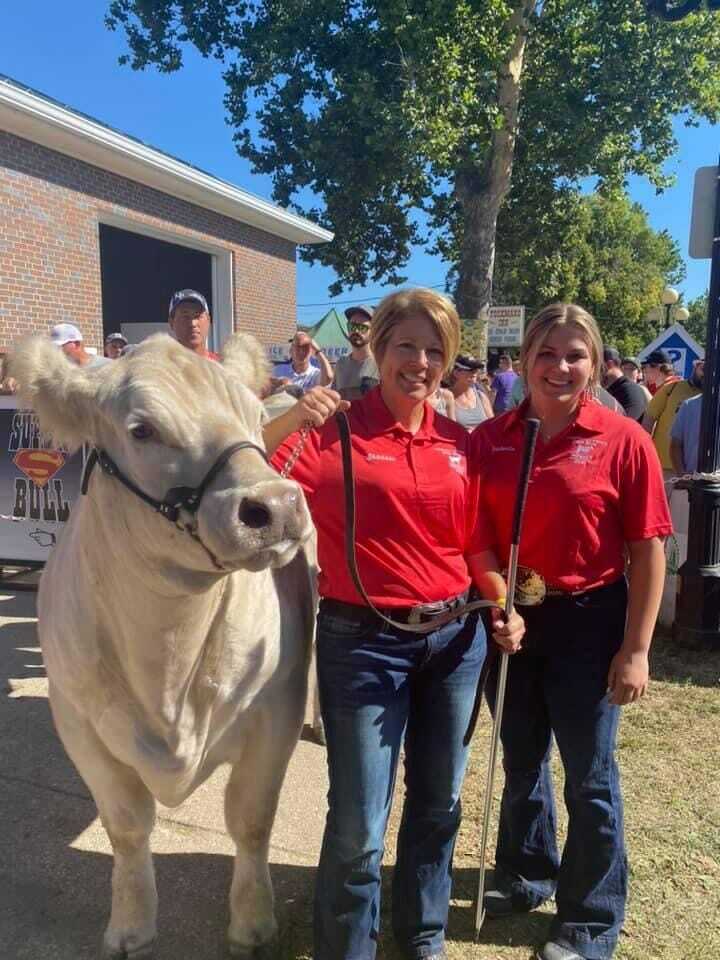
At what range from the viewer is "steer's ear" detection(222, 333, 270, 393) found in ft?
7.33

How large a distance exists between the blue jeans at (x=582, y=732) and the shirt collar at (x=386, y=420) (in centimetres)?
67

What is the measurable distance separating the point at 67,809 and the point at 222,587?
75.5 inches

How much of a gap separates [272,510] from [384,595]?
62 centimetres

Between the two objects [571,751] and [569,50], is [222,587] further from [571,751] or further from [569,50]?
[569,50]

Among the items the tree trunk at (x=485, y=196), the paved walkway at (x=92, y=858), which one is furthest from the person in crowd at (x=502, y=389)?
the paved walkway at (x=92, y=858)

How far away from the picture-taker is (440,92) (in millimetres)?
16594

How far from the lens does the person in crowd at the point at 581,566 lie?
2.26 m

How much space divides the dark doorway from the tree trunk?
6.55 m

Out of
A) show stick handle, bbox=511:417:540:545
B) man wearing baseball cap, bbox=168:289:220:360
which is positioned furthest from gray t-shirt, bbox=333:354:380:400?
show stick handle, bbox=511:417:540:545

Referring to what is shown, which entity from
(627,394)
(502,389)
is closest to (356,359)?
(627,394)

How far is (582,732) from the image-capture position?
231cm

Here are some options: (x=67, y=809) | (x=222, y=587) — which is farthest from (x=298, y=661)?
(x=67, y=809)

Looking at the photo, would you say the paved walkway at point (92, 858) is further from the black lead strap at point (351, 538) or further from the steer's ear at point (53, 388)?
the steer's ear at point (53, 388)

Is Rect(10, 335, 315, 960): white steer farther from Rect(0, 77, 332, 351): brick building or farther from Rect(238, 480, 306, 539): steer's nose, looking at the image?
Rect(0, 77, 332, 351): brick building
